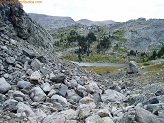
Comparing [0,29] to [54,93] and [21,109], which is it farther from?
[21,109]

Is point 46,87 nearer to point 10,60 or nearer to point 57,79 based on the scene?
point 57,79

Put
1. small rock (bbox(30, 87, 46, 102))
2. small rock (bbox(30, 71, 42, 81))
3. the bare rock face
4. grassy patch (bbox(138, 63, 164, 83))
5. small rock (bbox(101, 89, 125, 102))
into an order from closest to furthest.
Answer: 1. small rock (bbox(30, 87, 46, 102))
2. small rock (bbox(30, 71, 42, 81))
3. small rock (bbox(101, 89, 125, 102))
4. the bare rock face
5. grassy patch (bbox(138, 63, 164, 83))

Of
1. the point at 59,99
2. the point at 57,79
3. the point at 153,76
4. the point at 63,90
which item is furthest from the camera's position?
the point at 153,76

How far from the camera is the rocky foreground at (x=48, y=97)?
1417 centimetres

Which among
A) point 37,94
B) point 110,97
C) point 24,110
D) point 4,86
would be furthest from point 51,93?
point 110,97

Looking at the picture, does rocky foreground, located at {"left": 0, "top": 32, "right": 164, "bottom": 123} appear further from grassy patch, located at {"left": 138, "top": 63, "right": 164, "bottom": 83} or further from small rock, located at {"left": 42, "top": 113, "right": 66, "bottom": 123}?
grassy patch, located at {"left": 138, "top": 63, "right": 164, "bottom": 83}

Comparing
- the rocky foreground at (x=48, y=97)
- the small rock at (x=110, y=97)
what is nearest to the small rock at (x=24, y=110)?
the rocky foreground at (x=48, y=97)

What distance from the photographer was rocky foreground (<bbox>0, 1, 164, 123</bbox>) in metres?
14.2

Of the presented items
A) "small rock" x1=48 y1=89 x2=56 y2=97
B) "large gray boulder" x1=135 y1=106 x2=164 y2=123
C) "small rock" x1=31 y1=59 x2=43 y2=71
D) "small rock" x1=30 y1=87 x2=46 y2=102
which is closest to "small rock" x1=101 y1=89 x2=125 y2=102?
"small rock" x1=48 y1=89 x2=56 y2=97

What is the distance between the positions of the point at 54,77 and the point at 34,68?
82.3 inches

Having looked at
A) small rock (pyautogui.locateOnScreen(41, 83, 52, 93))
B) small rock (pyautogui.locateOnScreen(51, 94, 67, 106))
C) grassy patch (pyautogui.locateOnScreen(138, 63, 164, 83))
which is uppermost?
small rock (pyautogui.locateOnScreen(41, 83, 52, 93))

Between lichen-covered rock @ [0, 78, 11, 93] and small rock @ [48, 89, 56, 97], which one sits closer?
lichen-covered rock @ [0, 78, 11, 93]

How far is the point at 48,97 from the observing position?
18.9 m

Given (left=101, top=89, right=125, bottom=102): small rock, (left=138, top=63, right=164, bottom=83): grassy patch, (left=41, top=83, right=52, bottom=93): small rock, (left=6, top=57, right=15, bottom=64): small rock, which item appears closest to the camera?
(left=41, top=83, right=52, bottom=93): small rock
